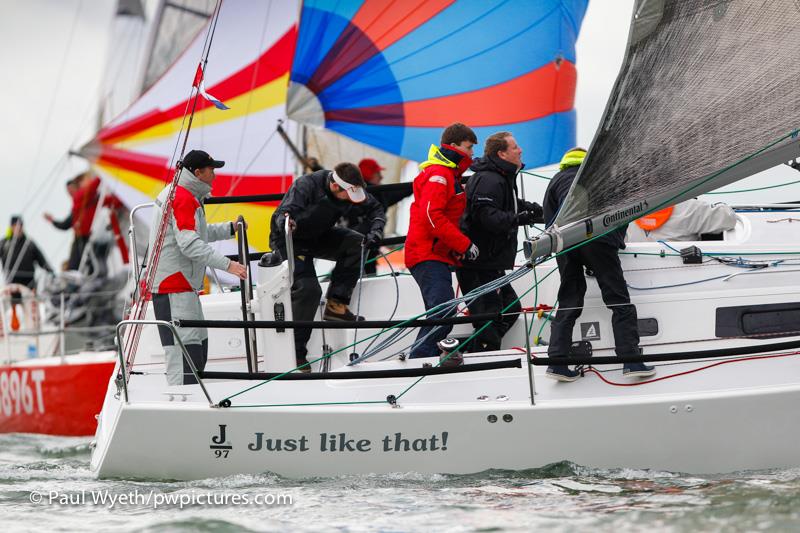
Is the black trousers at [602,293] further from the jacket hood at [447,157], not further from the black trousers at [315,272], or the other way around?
the black trousers at [315,272]

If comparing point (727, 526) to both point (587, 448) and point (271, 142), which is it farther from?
point (271, 142)

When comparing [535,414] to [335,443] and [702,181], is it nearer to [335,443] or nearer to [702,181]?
[335,443]

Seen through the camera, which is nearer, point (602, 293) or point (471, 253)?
point (602, 293)

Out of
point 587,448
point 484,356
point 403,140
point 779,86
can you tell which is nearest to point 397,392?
point 484,356

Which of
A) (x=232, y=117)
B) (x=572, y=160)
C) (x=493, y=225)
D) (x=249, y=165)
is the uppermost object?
(x=232, y=117)

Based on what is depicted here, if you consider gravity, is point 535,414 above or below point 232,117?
below

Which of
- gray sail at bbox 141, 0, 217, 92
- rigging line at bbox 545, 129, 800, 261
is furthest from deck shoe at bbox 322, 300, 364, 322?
gray sail at bbox 141, 0, 217, 92

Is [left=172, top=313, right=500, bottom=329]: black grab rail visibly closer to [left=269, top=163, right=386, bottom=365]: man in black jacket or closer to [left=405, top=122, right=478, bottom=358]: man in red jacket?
[left=405, top=122, right=478, bottom=358]: man in red jacket

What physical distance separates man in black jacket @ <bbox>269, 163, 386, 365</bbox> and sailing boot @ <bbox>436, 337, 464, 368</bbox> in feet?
3.34

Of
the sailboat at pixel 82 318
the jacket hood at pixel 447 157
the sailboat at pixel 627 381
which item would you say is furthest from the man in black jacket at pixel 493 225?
the sailboat at pixel 82 318

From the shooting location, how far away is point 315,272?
6309mm

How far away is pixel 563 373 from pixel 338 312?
161 centimetres

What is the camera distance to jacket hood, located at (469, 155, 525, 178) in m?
5.68

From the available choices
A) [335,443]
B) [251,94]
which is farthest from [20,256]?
[335,443]
